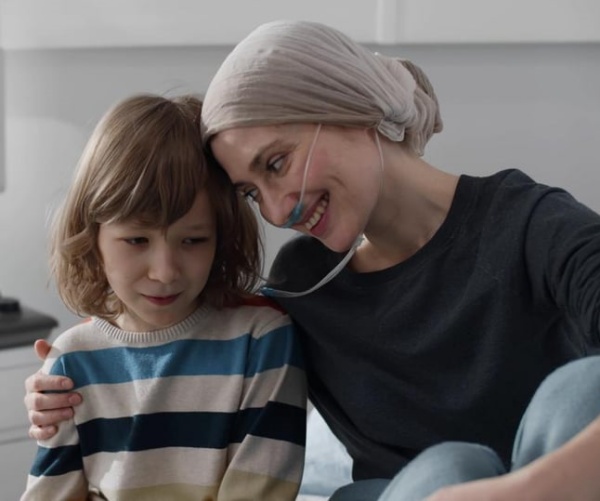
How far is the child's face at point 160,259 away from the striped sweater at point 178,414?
60 mm

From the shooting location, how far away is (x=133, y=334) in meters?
1.41

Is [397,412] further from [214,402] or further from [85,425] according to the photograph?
[85,425]

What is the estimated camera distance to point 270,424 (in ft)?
4.50

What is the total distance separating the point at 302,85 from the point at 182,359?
38 centimetres

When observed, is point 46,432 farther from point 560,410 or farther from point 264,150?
point 560,410

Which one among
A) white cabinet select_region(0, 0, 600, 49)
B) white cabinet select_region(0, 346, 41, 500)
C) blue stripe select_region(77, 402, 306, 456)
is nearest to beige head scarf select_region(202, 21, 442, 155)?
blue stripe select_region(77, 402, 306, 456)

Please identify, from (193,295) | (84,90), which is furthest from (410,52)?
(193,295)

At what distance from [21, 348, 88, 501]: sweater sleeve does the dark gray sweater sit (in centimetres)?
32

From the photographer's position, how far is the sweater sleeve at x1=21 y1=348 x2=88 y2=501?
1.39 meters

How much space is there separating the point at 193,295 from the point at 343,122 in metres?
0.29

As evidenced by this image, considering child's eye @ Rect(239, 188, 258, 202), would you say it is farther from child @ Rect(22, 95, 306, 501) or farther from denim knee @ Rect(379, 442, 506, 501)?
denim knee @ Rect(379, 442, 506, 501)

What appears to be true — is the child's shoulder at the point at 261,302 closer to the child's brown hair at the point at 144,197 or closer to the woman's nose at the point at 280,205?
the child's brown hair at the point at 144,197

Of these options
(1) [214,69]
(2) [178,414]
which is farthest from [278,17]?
(2) [178,414]

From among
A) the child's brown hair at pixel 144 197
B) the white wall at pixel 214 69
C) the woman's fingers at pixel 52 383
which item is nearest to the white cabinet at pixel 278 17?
the white wall at pixel 214 69
